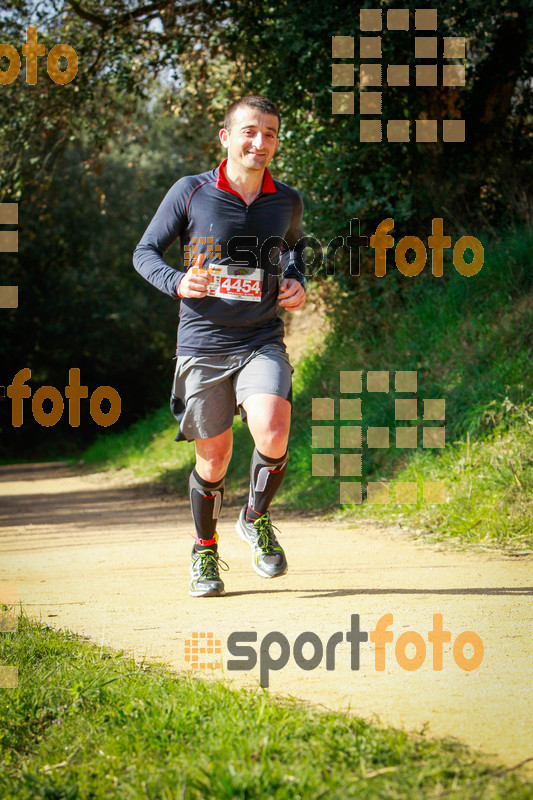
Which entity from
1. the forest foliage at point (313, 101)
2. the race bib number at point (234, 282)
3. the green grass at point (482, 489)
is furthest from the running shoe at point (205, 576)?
the forest foliage at point (313, 101)

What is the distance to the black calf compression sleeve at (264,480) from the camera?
437 centimetres

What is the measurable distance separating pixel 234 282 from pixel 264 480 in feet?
3.33

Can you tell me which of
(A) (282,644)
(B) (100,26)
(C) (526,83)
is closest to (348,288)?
(C) (526,83)

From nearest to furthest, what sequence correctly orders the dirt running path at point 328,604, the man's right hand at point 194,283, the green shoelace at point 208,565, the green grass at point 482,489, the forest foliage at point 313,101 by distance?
the dirt running path at point 328,604 → the man's right hand at point 194,283 → the green shoelace at point 208,565 → the green grass at point 482,489 → the forest foliage at point 313,101

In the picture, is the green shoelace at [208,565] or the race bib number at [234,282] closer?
the race bib number at [234,282]

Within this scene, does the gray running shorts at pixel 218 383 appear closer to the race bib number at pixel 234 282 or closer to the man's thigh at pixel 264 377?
the man's thigh at pixel 264 377

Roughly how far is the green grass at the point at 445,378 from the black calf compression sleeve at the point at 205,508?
2.10 m

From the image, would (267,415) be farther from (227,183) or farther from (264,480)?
(227,183)

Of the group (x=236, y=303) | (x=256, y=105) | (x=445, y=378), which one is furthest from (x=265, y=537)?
(x=445, y=378)

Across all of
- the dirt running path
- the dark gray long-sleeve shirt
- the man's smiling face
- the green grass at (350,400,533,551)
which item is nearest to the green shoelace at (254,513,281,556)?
the dirt running path

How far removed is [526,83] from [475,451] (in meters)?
5.63

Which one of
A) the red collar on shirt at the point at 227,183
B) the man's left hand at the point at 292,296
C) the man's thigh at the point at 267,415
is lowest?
the man's thigh at the point at 267,415

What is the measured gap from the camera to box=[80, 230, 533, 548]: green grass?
6.12m

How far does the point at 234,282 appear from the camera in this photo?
13.6 feet
